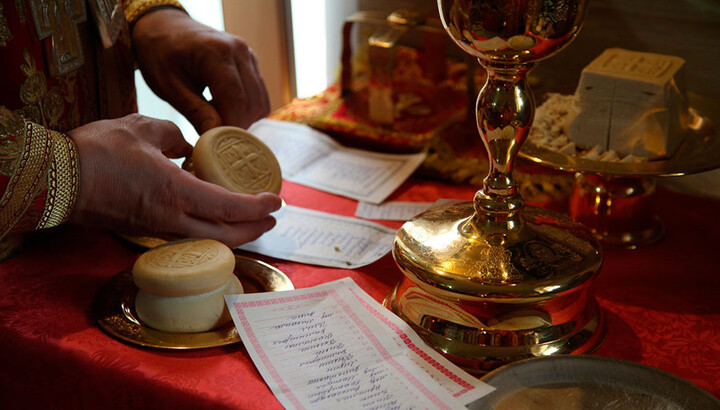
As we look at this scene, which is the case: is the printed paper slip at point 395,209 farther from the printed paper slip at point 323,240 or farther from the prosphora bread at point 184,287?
the prosphora bread at point 184,287

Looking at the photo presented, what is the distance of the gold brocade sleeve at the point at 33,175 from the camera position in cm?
86

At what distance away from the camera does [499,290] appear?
2.58 ft

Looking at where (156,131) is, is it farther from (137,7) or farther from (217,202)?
(137,7)

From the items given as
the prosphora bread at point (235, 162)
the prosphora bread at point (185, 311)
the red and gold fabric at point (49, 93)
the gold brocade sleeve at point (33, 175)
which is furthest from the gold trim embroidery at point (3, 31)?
the prosphora bread at point (185, 311)

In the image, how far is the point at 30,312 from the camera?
0.93 metres

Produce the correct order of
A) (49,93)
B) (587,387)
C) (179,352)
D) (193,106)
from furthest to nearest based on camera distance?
(193,106)
(49,93)
(179,352)
(587,387)

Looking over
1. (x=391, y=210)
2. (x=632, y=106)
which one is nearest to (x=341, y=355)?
(x=391, y=210)

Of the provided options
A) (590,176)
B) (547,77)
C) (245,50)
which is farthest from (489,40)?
(547,77)

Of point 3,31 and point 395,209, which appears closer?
point 3,31

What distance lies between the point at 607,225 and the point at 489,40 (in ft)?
1.70

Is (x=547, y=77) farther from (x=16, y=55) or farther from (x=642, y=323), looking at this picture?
(x=16, y=55)

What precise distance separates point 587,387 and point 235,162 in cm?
61

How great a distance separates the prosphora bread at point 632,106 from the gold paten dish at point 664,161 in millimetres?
25

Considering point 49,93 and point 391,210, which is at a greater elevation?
point 49,93
